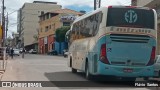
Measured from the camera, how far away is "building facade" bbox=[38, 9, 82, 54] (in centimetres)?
9825

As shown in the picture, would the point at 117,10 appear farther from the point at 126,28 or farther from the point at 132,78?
the point at 132,78

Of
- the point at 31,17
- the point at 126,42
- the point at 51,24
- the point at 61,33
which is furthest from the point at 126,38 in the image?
the point at 31,17

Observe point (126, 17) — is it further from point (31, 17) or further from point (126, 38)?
point (31, 17)

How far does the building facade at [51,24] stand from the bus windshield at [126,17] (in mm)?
78372

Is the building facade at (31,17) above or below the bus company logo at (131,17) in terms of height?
above

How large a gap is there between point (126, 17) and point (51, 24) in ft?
293

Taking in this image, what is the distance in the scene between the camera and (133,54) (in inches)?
693

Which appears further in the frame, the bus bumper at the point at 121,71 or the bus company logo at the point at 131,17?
the bus company logo at the point at 131,17

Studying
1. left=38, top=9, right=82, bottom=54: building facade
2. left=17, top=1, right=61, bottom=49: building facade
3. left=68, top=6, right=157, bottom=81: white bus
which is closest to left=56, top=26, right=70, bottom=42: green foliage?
left=38, top=9, right=82, bottom=54: building facade

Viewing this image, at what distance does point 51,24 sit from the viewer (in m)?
106

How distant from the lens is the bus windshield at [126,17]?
17.5 meters

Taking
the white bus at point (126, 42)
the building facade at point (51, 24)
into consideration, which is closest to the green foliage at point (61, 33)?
the building facade at point (51, 24)

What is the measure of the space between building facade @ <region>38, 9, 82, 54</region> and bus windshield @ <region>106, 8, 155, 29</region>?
7837cm

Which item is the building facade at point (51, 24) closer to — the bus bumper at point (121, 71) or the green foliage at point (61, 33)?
the green foliage at point (61, 33)
